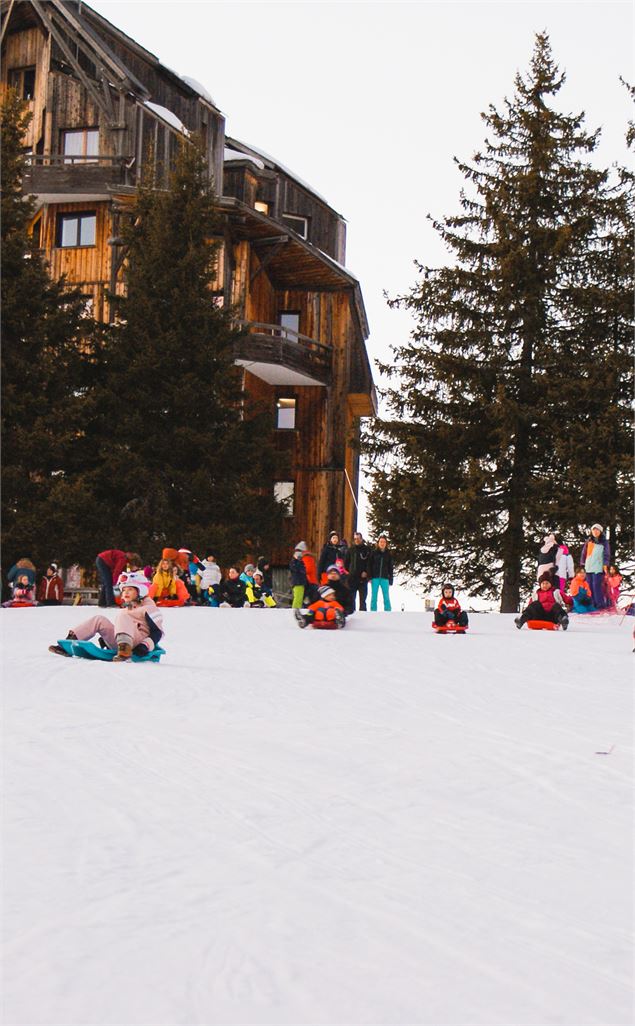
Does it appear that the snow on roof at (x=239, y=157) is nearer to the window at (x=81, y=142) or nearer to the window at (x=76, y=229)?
the window at (x=81, y=142)

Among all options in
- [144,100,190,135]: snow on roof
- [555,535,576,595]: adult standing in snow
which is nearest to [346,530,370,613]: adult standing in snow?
[555,535,576,595]: adult standing in snow

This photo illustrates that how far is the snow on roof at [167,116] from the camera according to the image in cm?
3238

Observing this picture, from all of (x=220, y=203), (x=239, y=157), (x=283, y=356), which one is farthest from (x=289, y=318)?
→ (x=220, y=203)

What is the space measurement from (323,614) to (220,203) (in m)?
17.9

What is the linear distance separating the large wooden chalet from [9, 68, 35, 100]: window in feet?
0.09

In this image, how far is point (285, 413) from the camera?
37.0m

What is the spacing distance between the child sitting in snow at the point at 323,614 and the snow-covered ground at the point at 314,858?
699 cm

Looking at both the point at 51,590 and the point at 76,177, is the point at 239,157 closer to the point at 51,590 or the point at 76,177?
the point at 76,177

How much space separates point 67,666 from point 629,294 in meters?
22.0

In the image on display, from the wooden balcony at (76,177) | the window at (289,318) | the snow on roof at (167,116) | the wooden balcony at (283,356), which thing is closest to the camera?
the wooden balcony at (76,177)

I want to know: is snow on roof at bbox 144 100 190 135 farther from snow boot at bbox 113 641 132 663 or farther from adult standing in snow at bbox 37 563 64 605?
snow boot at bbox 113 641 132 663

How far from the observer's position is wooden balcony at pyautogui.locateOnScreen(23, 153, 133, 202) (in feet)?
103

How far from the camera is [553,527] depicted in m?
28.3

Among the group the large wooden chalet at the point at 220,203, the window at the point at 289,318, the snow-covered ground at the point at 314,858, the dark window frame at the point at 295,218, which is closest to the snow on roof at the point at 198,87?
the large wooden chalet at the point at 220,203
